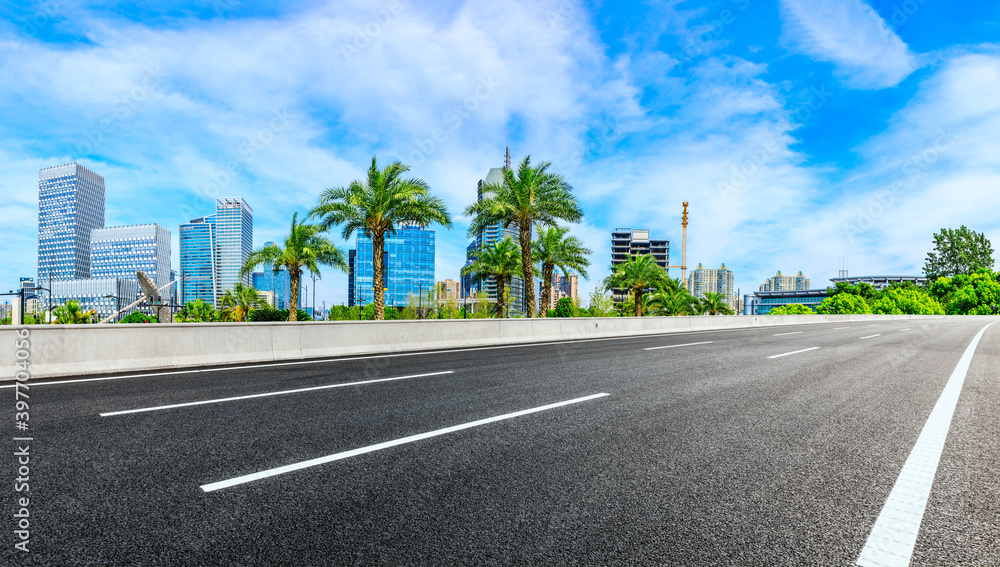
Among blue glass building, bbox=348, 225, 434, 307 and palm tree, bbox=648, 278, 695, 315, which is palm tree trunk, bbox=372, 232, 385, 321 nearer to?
palm tree, bbox=648, 278, 695, 315

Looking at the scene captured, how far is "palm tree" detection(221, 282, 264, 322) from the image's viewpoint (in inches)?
1563

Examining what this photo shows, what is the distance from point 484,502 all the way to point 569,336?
49.8 ft

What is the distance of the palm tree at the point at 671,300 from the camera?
146 ft

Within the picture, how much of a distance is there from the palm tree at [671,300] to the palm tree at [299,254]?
28530 millimetres

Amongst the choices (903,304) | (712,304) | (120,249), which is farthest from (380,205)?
Answer: (120,249)

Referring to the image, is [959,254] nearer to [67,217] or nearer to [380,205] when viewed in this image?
[380,205]

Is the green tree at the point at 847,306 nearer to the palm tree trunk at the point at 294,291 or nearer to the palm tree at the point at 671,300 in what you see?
the palm tree at the point at 671,300

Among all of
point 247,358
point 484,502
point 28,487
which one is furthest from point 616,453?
point 247,358

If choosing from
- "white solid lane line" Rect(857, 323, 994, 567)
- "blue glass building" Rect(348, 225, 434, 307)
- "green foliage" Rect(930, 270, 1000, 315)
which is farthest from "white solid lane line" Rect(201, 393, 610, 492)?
"blue glass building" Rect(348, 225, 434, 307)

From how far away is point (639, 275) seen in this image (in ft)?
130

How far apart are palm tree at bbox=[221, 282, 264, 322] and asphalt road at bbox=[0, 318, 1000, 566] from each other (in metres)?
36.5

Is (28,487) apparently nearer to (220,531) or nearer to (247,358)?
(220,531)

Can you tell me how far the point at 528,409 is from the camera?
5.35m

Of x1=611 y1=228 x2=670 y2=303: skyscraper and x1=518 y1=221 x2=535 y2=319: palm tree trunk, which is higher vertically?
x1=611 y1=228 x2=670 y2=303: skyscraper
